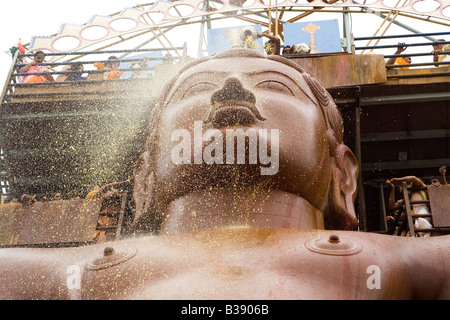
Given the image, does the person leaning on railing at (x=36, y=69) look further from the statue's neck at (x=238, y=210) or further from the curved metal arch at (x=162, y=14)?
the statue's neck at (x=238, y=210)

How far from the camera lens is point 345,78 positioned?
23.6 feet

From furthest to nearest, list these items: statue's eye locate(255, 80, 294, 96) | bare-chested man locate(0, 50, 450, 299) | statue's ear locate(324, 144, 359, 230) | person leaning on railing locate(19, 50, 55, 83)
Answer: person leaning on railing locate(19, 50, 55, 83) < statue's ear locate(324, 144, 359, 230) < statue's eye locate(255, 80, 294, 96) < bare-chested man locate(0, 50, 450, 299)

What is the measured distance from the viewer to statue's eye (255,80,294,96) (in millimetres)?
3881

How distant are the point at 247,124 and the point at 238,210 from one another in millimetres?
524

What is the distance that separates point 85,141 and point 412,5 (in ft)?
20.5

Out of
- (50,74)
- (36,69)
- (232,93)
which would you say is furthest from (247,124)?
(36,69)

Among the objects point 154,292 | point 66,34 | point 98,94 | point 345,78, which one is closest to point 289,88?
point 154,292

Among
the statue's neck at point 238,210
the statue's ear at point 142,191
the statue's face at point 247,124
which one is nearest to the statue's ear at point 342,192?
the statue's face at point 247,124

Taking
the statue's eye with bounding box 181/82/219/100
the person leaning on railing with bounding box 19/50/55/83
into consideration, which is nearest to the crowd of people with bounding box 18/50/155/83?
the person leaning on railing with bounding box 19/50/55/83

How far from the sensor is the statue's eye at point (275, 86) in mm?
3881

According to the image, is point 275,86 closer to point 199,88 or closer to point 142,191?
point 199,88

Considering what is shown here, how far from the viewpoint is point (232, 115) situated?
3.40 meters

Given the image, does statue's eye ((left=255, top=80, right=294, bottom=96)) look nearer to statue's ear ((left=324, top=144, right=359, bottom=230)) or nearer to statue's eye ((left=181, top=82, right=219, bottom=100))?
statue's eye ((left=181, top=82, right=219, bottom=100))
